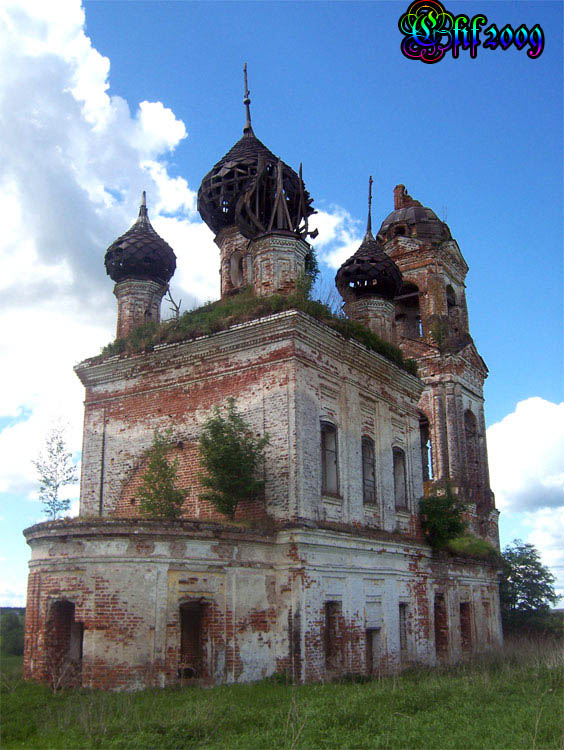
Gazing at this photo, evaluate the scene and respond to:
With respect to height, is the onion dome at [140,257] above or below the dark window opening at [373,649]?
above

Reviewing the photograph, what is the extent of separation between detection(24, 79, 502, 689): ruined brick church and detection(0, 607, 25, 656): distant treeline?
11.8ft

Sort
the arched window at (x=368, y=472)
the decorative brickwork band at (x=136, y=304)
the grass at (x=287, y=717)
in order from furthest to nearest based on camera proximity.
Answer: the decorative brickwork band at (x=136, y=304) → the arched window at (x=368, y=472) → the grass at (x=287, y=717)

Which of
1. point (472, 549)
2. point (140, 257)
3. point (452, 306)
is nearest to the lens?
point (140, 257)

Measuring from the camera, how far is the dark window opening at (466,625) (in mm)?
19328

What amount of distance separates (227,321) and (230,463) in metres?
3.17

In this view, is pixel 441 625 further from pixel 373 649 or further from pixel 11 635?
pixel 11 635

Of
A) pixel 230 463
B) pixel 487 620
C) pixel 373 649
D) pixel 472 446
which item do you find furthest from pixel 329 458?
pixel 472 446

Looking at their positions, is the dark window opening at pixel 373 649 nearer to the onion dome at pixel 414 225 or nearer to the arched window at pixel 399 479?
the arched window at pixel 399 479

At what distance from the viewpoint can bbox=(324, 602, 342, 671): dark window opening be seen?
534 inches

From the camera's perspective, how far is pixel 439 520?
17.8 meters

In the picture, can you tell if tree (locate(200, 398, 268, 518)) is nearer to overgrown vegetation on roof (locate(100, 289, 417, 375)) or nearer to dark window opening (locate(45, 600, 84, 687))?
overgrown vegetation on roof (locate(100, 289, 417, 375))

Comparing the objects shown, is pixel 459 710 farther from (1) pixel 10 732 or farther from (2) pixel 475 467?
(2) pixel 475 467

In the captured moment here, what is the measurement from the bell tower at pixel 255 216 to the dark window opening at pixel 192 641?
699 centimetres

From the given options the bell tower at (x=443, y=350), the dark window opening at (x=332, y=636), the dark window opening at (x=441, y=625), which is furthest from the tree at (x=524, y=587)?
the dark window opening at (x=332, y=636)
